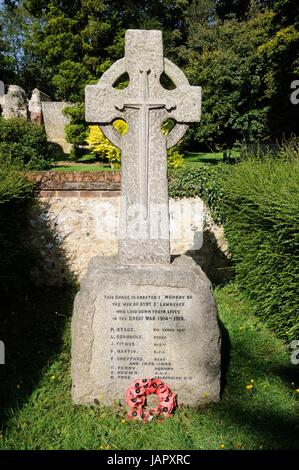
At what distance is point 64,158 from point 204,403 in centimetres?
1883

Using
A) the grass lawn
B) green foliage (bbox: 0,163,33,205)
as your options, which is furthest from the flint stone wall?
the grass lawn

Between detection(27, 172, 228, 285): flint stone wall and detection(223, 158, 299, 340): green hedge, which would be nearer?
detection(223, 158, 299, 340): green hedge

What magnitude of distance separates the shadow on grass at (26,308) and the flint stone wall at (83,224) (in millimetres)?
37

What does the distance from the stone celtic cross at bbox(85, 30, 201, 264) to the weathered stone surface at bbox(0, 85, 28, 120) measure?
1804 cm

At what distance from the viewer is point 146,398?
3289 mm

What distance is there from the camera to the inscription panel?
129 inches

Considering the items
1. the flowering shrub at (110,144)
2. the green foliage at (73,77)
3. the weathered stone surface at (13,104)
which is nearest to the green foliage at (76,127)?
the green foliage at (73,77)

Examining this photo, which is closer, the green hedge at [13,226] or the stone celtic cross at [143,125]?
the stone celtic cross at [143,125]

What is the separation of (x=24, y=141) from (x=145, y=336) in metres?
12.2

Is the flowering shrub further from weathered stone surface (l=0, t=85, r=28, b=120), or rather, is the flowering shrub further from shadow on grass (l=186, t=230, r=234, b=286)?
weathered stone surface (l=0, t=85, r=28, b=120)

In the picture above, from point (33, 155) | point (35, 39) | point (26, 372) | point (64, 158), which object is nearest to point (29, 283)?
point (26, 372)

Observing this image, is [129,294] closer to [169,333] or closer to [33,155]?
[169,333]

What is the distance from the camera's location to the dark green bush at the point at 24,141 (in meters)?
13.3

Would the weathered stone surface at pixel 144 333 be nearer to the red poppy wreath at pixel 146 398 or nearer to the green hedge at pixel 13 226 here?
the red poppy wreath at pixel 146 398
